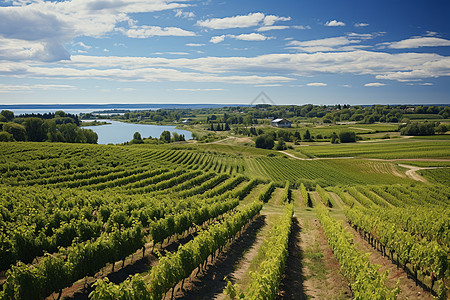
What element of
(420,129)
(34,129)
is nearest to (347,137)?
(420,129)

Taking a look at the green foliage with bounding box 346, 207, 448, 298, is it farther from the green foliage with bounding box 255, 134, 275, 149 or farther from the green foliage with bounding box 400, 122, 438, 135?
the green foliage with bounding box 400, 122, 438, 135

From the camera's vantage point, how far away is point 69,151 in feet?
213

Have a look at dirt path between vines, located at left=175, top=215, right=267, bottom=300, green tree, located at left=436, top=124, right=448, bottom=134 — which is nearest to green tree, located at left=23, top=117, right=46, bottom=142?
dirt path between vines, located at left=175, top=215, right=267, bottom=300

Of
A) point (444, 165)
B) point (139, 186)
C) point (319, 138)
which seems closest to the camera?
point (139, 186)

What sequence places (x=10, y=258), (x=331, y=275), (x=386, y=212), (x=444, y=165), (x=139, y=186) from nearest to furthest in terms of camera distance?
(x=10, y=258), (x=331, y=275), (x=386, y=212), (x=139, y=186), (x=444, y=165)

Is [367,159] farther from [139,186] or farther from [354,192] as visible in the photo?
[139,186]

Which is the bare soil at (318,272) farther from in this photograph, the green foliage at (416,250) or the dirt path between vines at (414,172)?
the dirt path between vines at (414,172)

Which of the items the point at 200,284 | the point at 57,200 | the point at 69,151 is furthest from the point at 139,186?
the point at 200,284

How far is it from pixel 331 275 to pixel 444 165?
85.2m

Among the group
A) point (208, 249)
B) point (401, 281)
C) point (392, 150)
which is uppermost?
point (208, 249)

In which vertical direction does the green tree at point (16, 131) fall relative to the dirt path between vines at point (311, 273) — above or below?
above

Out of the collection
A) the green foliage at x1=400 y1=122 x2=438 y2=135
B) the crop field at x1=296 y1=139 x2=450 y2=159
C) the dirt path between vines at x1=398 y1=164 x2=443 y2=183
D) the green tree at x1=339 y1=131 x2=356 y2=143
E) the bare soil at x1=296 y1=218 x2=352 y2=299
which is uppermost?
the green foliage at x1=400 y1=122 x2=438 y2=135

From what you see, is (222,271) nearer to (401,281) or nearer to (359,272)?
(359,272)

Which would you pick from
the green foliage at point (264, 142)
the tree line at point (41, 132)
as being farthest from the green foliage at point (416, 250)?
the tree line at point (41, 132)
